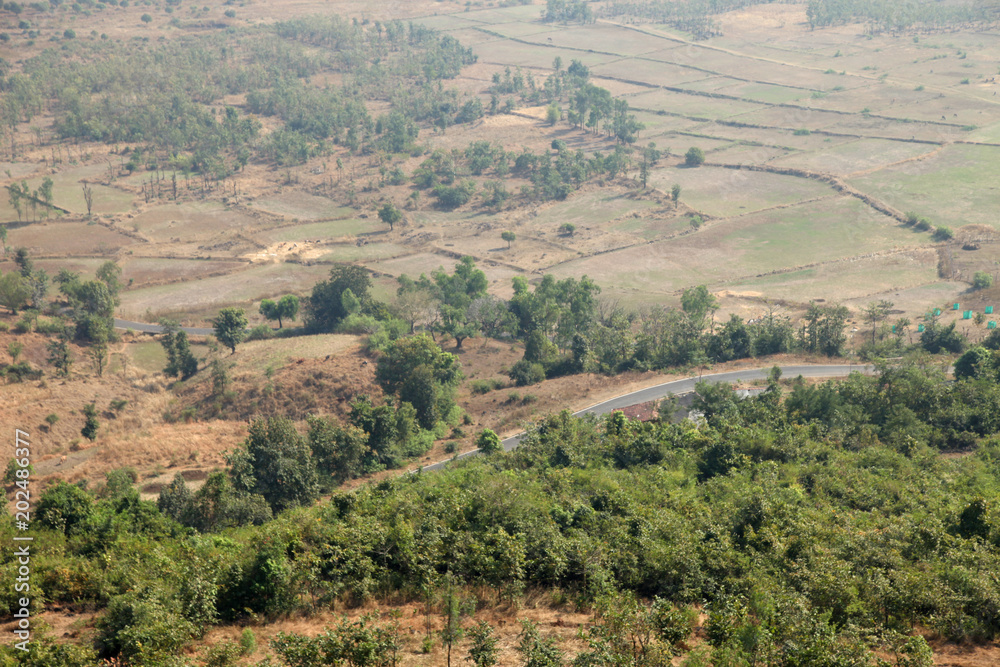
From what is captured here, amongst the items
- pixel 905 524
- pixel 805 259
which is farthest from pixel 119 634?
pixel 805 259

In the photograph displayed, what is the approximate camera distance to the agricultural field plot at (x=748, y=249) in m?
136

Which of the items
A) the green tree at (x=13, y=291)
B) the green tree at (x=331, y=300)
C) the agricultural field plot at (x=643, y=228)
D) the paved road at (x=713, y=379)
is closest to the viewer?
the paved road at (x=713, y=379)

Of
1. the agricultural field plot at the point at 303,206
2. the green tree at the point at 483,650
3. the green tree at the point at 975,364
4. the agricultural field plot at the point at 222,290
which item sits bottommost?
the agricultural field plot at the point at 222,290

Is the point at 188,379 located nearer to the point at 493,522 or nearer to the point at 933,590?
the point at 493,522

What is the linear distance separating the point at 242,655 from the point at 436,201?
151 metres

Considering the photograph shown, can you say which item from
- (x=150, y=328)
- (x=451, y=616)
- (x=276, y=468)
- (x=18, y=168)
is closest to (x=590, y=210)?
(x=150, y=328)

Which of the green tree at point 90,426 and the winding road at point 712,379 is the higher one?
the winding road at point 712,379

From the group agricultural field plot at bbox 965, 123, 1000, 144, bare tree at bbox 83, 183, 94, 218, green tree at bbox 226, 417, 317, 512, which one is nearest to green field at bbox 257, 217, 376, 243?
bare tree at bbox 83, 183, 94, 218

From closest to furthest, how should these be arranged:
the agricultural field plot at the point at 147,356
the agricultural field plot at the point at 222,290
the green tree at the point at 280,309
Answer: the agricultural field plot at the point at 147,356 < the green tree at the point at 280,309 < the agricultural field plot at the point at 222,290

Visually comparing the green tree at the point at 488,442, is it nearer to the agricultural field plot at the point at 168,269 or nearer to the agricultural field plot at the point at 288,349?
the agricultural field plot at the point at 288,349

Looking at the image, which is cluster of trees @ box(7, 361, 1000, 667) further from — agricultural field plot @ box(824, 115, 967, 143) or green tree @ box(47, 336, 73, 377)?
agricultural field plot @ box(824, 115, 967, 143)

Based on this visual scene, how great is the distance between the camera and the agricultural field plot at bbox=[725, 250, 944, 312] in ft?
406

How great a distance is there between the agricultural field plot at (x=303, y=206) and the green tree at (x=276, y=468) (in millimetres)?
109551

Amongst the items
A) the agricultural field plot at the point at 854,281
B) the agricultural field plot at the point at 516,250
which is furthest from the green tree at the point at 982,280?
the agricultural field plot at the point at 516,250
